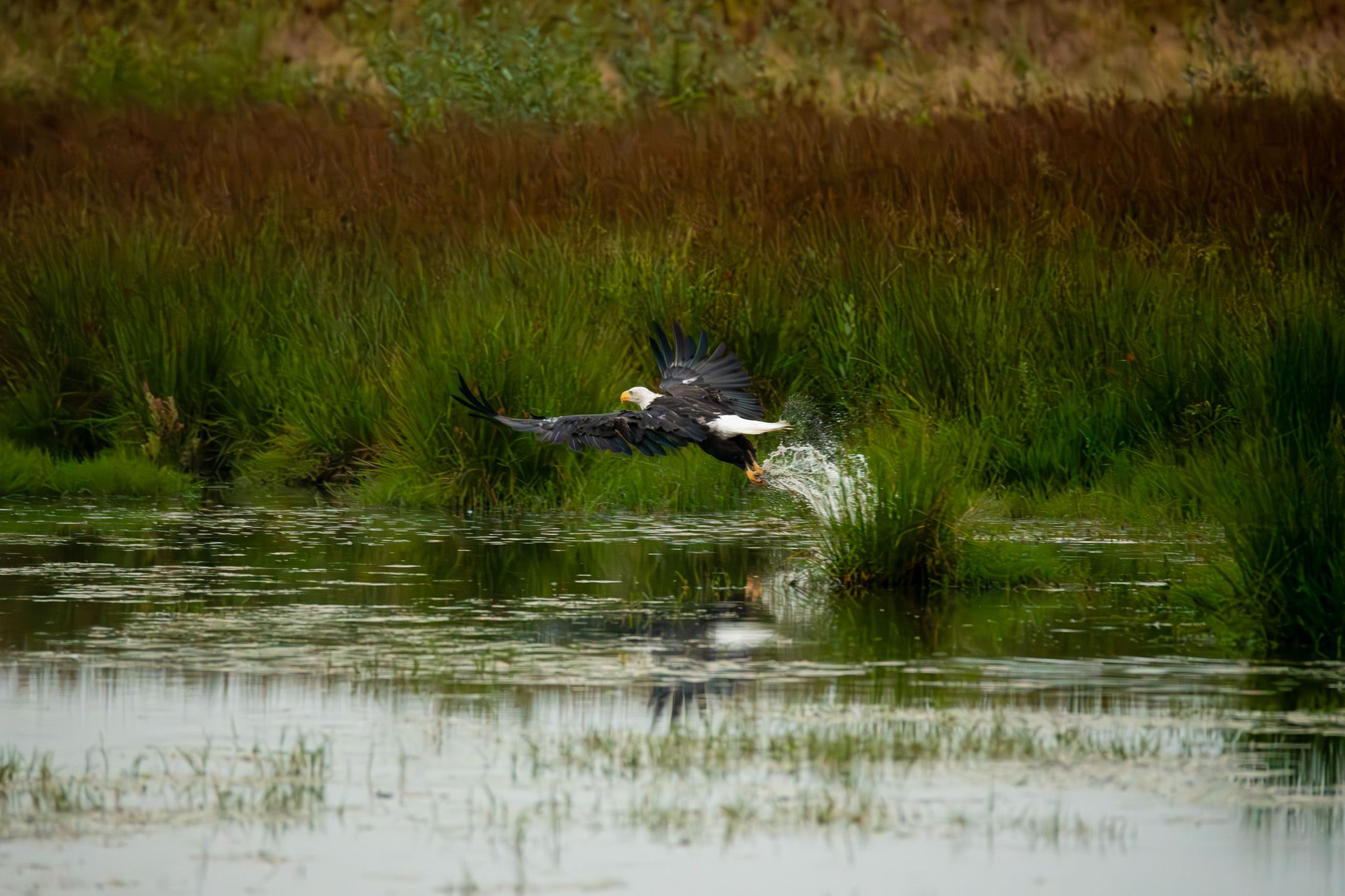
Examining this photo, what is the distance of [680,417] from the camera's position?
1008 cm

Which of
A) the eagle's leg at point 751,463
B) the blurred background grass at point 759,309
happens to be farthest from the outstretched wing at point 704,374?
the blurred background grass at point 759,309

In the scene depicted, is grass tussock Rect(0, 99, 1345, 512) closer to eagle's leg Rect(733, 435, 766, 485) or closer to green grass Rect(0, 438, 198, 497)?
green grass Rect(0, 438, 198, 497)

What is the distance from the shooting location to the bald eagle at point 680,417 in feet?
31.1

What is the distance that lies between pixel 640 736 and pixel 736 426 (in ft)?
13.5

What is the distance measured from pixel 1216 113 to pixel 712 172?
4.07m

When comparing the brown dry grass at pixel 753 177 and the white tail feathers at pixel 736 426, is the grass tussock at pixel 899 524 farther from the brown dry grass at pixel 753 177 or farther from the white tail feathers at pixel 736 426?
the brown dry grass at pixel 753 177

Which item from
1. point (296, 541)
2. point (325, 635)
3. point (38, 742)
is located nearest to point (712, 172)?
point (296, 541)

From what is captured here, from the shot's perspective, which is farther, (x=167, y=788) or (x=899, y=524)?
(x=899, y=524)

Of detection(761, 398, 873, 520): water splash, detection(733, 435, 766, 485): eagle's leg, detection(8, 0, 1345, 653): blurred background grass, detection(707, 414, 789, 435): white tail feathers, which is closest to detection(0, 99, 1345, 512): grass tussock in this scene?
detection(8, 0, 1345, 653): blurred background grass

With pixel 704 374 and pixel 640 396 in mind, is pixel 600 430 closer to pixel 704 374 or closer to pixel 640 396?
pixel 640 396

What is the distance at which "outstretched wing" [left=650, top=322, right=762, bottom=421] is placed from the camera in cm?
Answer: 1088

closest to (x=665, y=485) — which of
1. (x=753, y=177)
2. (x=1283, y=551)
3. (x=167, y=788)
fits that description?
(x=753, y=177)

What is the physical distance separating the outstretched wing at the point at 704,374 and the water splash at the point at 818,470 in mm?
314

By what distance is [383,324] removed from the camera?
13211mm
